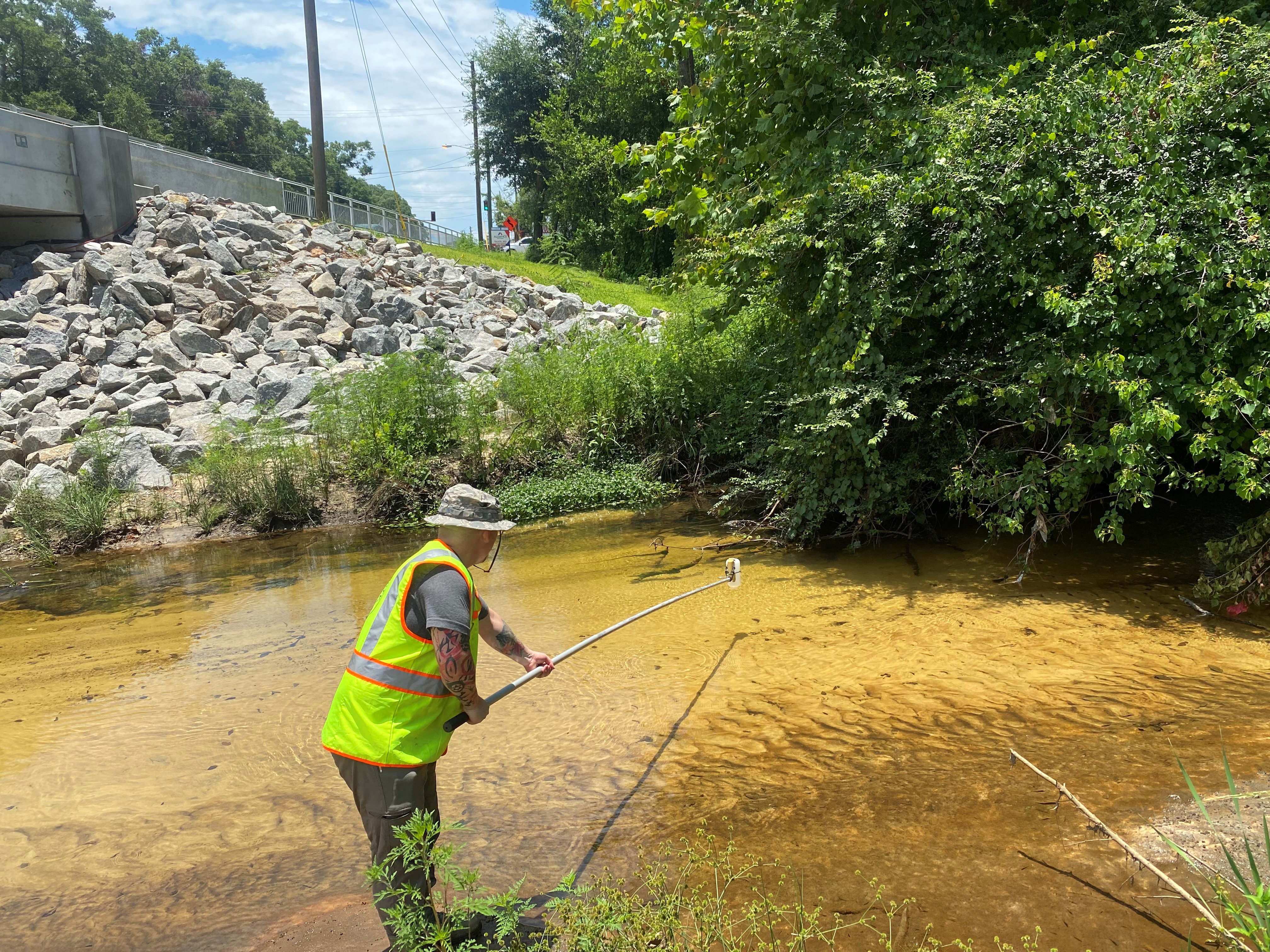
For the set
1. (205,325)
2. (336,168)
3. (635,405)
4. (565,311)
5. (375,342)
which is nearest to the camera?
(635,405)

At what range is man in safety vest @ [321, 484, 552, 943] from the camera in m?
2.97

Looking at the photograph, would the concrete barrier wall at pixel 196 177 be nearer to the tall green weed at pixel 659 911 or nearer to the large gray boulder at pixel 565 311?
the large gray boulder at pixel 565 311

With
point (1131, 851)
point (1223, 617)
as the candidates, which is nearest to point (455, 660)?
point (1131, 851)

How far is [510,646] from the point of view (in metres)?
3.49

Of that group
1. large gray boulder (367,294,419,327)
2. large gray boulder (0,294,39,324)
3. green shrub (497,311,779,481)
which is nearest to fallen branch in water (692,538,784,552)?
green shrub (497,311,779,481)

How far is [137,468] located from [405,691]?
9846mm

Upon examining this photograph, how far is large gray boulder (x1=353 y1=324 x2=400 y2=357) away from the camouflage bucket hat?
12.5 meters

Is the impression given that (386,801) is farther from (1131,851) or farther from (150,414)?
(150,414)

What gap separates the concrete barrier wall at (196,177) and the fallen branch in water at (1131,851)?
21.9 m

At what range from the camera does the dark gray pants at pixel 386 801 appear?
3.03m

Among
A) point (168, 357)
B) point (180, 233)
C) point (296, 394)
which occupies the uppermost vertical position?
point (180, 233)

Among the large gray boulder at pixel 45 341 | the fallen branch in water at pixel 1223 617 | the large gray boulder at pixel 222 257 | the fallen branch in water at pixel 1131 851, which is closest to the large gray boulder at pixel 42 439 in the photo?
the large gray boulder at pixel 45 341

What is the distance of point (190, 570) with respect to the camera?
923 cm

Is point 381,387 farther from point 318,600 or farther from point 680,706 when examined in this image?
point 680,706
